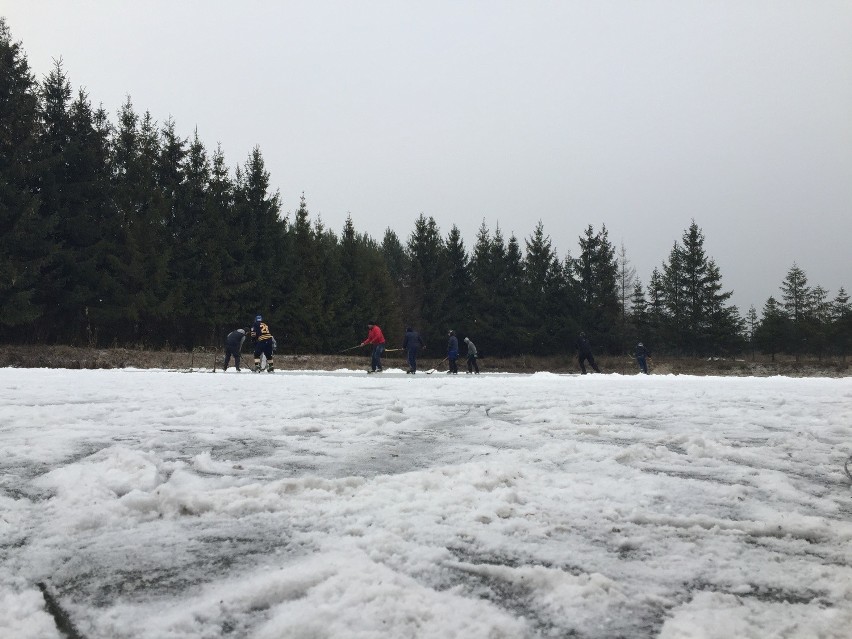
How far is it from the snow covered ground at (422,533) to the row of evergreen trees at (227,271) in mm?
23497

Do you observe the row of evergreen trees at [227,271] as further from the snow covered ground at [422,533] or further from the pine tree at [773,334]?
the snow covered ground at [422,533]

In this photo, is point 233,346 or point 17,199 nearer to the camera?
point 233,346

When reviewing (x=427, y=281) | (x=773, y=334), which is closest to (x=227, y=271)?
(x=427, y=281)

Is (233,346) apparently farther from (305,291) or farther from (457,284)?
(457,284)

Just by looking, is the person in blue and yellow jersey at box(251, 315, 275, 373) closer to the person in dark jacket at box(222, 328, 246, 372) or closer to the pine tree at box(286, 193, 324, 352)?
the person in dark jacket at box(222, 328, 246, 372)

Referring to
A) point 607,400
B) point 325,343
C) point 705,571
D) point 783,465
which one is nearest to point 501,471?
point 705,571

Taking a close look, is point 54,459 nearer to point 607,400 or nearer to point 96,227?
point 607,400

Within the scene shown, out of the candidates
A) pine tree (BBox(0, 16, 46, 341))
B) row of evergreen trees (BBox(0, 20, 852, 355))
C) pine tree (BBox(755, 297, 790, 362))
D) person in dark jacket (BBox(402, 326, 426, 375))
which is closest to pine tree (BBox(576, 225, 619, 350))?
row of evergreen trees (BBox(0, 20, 852, 355))

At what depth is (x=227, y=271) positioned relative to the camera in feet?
105

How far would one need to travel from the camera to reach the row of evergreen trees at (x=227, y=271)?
24281 millimetres

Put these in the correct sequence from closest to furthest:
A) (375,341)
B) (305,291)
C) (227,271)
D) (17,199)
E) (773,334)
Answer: (375,341)
(17,199)
(227,271)
(305,291)
(773,334)

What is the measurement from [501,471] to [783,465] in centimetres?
213

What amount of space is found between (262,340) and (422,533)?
17565 mm

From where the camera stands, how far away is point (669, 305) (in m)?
51.1
